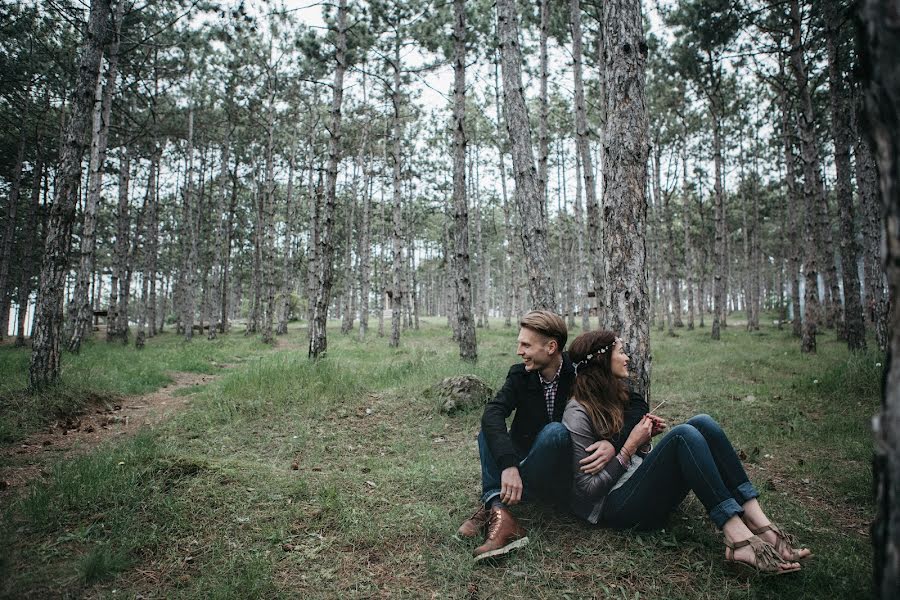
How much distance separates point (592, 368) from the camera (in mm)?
3092

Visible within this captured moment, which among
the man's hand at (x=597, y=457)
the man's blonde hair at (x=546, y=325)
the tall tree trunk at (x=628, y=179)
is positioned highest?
the tall tree trunk at (x=628, y=179)

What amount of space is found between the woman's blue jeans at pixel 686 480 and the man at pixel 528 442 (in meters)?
0.28

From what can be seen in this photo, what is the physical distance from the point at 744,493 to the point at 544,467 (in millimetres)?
1183

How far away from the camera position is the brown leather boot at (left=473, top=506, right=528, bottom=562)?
281 centimetres

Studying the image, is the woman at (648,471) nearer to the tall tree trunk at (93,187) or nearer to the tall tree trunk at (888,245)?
the tall tree trunk at (888,245)

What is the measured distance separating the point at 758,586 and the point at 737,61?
61.1 feet

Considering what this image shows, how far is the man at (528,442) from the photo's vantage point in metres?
2.84

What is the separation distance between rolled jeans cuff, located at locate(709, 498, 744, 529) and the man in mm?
631

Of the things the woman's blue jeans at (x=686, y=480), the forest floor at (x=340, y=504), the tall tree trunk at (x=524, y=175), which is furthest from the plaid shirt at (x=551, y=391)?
the tall tree trunk at (x=524, y=175)

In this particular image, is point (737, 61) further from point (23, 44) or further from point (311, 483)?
point (23, 44)

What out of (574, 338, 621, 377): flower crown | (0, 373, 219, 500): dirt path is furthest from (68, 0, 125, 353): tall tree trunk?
(574, 338, 621, 377): flower crown

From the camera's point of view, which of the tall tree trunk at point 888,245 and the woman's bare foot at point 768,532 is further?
the woman's bare foot at point 768,532

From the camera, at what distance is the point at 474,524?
122 inches

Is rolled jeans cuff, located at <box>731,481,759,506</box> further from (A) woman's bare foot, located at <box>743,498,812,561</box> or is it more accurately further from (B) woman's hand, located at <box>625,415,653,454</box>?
(B) woman's hand, located at <box>625,415,653,454</box>
